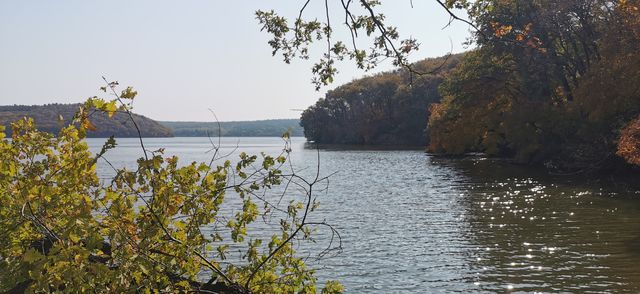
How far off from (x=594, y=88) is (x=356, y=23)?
34.3 m

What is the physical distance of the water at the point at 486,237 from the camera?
1602 centimetres

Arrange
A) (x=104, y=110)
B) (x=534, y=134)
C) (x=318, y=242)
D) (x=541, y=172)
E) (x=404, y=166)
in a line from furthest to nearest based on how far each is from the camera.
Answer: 1. (x=404, y=166)
2. (x=534, y=134)
3. (x=541, y=172)
4. (x=318, y=242)
5. (x=104, y=110)

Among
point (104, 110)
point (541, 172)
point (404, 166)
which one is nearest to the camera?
point (104, 110)

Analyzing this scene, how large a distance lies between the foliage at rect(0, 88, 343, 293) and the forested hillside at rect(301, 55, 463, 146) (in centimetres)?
9843

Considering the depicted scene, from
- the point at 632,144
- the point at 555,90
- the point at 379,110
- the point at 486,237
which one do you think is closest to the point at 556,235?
the point at 486,237

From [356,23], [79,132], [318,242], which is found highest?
[356,23]

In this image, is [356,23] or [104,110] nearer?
[104,110]

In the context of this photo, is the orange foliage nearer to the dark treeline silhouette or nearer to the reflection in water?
the dark treeline silhouette

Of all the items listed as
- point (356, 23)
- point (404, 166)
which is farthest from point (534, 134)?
point (356, 23)

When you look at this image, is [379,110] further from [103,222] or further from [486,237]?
[103,222]

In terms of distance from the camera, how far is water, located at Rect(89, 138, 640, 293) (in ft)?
52.5

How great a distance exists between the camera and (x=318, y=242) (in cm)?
2128

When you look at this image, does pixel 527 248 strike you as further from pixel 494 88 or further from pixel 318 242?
pixel 494 88

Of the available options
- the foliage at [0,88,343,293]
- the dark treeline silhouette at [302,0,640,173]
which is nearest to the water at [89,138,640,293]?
the dark treeline silhouette at [302,0,640,173]
